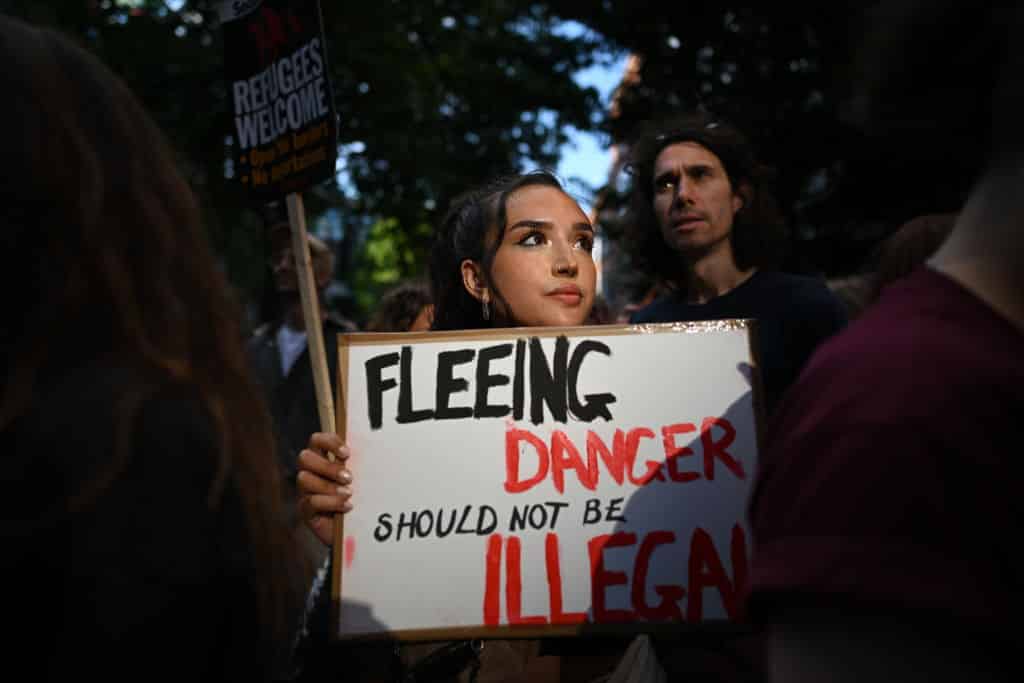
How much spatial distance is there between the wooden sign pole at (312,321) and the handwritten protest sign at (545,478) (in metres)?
0.54

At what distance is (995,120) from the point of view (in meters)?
0.94

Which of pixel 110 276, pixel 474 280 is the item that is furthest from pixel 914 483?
pixel 474 280

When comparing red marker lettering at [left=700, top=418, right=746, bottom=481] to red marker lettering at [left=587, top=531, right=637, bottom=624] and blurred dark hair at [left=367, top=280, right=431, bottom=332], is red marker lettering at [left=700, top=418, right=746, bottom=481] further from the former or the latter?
blurred dark hair at [left=367, top=280, right=431, bottom=332]

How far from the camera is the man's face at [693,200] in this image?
337 centimetres

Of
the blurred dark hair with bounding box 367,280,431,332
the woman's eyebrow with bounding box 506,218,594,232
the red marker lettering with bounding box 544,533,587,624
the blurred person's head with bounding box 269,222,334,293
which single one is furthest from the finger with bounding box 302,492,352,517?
the blurred person's head with bounding box 269,222,334,293

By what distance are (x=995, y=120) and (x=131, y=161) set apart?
0.91 metres

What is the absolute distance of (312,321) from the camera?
2.65 metres

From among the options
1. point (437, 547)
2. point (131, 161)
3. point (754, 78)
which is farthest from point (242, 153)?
point (754, 78)

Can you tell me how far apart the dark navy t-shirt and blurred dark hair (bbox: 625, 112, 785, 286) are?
11.8 inches

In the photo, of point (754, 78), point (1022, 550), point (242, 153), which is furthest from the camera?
point (754, 78)

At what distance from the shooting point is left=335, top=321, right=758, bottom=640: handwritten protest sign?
1.80 metres

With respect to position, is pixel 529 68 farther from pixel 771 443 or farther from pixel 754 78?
pixel 771 443

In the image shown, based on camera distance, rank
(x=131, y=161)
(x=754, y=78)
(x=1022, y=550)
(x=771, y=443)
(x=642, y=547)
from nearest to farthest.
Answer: (x=1022, y=550)
(x=771, y=443)
(x=131, y=161)
(x=642, y=547)
(x=754, y=78)

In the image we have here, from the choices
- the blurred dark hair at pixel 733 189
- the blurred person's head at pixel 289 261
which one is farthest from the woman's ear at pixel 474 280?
the blurred person's head at pixel 289 261
